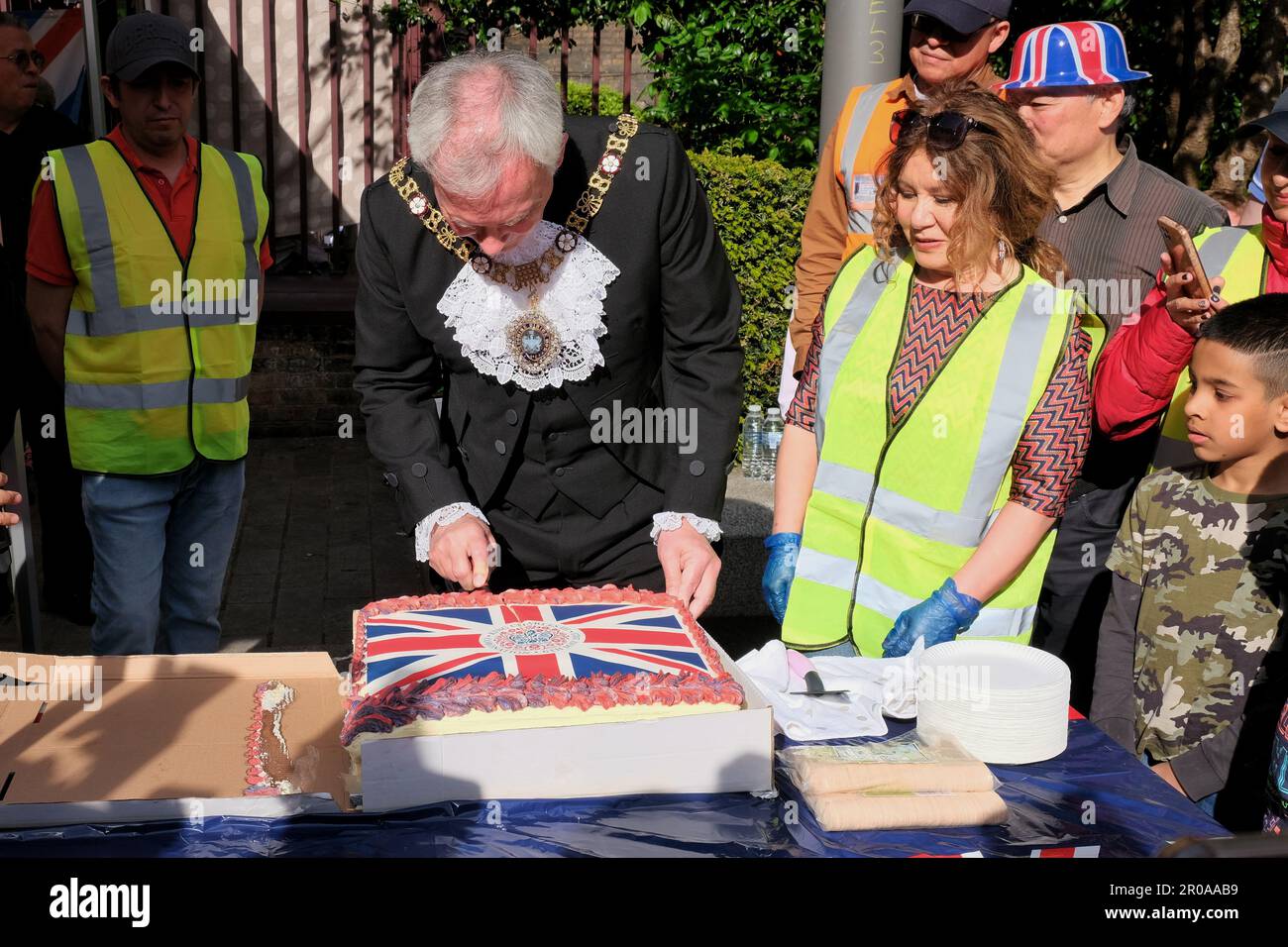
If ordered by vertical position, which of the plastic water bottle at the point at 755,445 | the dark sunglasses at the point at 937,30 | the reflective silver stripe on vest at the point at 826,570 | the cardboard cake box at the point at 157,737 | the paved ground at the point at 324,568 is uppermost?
the dark sunglasses at the point at 937,30

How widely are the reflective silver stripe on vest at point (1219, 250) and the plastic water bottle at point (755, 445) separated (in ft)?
10.8

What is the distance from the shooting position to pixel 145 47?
→ 3629 mm

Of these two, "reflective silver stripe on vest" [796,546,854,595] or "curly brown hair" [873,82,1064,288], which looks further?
"reflective silver stripe on vest" [796,546,854,595]

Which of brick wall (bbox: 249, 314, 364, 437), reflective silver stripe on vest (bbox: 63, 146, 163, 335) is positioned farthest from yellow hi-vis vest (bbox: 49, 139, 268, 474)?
brick wall (bbox: 249, 314, 364, 437)

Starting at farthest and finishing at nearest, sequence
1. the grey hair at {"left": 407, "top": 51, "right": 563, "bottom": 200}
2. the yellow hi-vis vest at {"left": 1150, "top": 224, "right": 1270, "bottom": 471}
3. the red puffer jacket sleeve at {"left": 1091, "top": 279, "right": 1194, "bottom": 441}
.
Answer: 1. the yellow hi-vis vest at {"left": 1150, "top": 224, "right": 1270, "bottom": 471}
2. the red puffer jacket sleeve at {"left": 1091, "top": 279, "right": 1194, "bottom": 441}
3. the grey hair at {"left": 407, "top": 51, "right": 563, "bottom": 200}

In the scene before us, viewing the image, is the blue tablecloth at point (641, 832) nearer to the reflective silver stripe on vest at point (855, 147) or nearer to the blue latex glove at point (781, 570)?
the blue latex glove at point (781, 570)

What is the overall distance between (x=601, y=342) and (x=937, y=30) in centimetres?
177

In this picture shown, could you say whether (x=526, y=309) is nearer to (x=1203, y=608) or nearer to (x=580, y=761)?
(x=580, y=761)

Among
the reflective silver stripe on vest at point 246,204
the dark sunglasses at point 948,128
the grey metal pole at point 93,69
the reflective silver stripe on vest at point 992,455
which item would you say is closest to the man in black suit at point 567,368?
the reflective silver stripe on vest at point 992,455

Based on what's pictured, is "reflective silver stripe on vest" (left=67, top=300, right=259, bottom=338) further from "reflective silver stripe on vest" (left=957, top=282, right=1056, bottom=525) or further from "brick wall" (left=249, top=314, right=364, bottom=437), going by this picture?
"brick wall" (left=249, top=314, right=364, bottom=437)

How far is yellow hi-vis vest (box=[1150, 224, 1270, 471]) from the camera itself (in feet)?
9.98

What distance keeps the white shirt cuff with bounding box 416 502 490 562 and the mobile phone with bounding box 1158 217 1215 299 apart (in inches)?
58.1

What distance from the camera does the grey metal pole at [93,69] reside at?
4.41 m

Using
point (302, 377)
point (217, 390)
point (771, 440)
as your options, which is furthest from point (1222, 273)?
point (302, 377)
